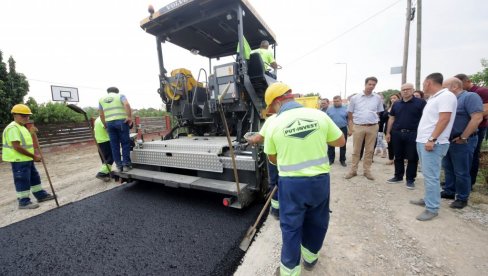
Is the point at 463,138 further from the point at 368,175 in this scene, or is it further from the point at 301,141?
the point at 301,141

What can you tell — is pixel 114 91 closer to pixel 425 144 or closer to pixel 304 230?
pixel 304 230

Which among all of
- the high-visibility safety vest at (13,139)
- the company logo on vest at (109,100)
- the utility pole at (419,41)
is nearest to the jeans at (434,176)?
the company logo on vest at (109,100)

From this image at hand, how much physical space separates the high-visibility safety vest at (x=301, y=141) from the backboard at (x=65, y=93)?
14.1 m

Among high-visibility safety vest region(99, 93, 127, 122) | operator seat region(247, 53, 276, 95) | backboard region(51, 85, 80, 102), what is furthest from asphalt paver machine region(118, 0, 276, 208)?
backboard region(51, 85, 80, 102)

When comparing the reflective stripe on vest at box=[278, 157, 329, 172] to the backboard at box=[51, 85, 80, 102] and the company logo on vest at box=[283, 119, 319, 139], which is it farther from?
the backboard at box=[51, 85, 80, 102]

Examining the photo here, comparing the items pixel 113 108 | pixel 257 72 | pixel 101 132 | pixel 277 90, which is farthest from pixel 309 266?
pixel 101 132

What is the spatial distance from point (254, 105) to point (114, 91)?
2.73m

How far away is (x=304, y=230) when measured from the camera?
1759 millimetres

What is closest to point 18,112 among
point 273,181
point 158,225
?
point 158,225

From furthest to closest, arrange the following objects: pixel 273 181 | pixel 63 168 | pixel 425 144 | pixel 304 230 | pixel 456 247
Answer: pixel 63 168, pixel 273 181, pixel 425 144, pixel 456 247, pixel 304 230

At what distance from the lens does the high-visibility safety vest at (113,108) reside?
377 cm

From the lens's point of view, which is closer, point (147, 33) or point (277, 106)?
point (277, 106)

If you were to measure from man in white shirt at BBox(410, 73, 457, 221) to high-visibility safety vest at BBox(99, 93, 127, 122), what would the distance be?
4.47 metres

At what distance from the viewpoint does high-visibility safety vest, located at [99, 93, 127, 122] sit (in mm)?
3768
